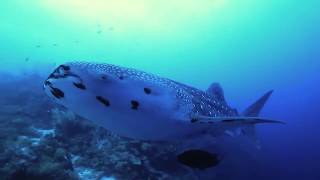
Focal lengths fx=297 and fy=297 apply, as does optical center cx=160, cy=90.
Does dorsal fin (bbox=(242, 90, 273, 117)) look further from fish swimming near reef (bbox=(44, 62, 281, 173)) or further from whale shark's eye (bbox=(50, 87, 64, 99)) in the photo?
whale shark's eye (bbox=(50, 87, 64, 99))

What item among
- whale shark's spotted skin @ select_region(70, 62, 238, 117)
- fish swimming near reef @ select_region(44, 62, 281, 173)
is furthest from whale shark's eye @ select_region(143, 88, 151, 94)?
whale shark's spotted skin @ select_region(70, 62, 238, 117)

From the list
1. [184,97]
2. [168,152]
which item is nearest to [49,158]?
[168,152]

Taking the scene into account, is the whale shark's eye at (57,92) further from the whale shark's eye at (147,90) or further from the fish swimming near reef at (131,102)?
the whale shark's eye at (147,90)

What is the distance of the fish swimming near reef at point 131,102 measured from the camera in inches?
110

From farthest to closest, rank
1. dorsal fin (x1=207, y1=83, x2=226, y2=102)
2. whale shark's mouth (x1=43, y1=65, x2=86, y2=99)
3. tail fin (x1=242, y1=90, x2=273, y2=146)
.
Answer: tail fin (x1=242, y1=90, x2=273, y2=146) < dorsal fin (x1=207, y1=83, x2=226, y2=102) < whale shark's mouth (x1=43, y1=65, x2=86, y2=99)

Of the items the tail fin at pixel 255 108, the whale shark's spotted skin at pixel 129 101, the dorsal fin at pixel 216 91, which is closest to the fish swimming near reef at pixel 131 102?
the whale shark's spotted skin at pixel 129 101

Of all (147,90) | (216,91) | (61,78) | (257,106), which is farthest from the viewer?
(257,106)

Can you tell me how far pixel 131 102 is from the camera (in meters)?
2.94

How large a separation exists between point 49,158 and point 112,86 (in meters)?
6.03

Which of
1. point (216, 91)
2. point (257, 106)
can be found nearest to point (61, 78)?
point (216, 91)

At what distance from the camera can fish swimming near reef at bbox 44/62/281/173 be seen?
279 cm

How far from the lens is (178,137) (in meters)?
3.66

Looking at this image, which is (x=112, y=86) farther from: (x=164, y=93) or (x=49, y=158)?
(x=49, y=158)

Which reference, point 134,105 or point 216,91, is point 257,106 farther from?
point 134,105
